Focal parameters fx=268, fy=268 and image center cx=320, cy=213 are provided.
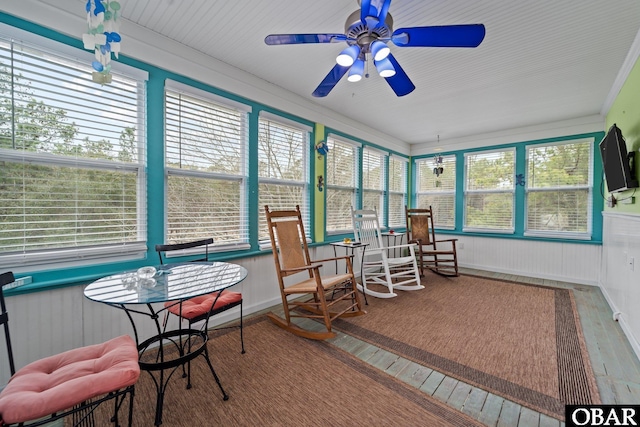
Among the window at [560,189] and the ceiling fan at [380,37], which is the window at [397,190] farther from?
the ceiling fan at [380,37]

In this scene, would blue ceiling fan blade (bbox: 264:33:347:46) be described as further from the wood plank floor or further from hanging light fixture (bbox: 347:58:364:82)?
the wood plank floor

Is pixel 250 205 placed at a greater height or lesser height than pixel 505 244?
greater

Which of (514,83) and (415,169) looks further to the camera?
(415,169)

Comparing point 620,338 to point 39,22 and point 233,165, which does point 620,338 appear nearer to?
point 233,165

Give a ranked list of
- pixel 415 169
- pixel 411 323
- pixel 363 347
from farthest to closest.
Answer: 1. pixel 415 169
2. pixel 411 323
3. pixel 363 347

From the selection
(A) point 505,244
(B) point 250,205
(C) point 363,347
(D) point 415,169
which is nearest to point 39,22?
(B) point 250,205

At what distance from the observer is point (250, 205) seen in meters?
3.09

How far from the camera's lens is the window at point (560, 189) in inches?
169

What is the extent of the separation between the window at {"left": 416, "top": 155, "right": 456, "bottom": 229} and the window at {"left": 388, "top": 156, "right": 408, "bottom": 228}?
0.36 meters

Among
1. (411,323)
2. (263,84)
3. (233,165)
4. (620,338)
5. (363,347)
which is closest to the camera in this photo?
(363,347)

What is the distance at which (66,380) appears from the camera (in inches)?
44.6

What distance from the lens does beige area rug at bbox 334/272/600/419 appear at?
5.94ft

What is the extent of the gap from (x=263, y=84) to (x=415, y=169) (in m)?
4.17

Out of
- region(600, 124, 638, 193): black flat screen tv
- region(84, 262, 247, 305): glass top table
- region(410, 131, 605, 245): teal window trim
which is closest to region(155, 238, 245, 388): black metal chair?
region(84, 262, 247, 305): glass top table
